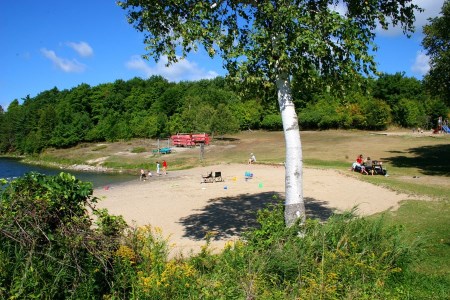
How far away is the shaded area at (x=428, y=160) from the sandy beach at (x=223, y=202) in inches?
277

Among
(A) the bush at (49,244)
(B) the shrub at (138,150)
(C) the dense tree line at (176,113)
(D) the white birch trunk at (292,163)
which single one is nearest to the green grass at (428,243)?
(D) the white birch trunk at (292,163)

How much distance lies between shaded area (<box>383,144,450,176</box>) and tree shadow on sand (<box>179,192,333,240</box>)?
583 inches

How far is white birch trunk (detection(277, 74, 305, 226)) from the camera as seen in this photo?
9141 mm

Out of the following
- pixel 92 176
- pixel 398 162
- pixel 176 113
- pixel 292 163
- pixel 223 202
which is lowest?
pixel 92 176

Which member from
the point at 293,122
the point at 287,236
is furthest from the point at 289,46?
the point at 287,236

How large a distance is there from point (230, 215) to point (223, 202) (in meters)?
3.64

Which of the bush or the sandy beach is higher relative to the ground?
the bush

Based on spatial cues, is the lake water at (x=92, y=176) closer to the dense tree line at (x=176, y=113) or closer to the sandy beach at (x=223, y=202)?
the sandy beach at (x=223, y=202)

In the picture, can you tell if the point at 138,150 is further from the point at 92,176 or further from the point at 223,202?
the point at 223,202

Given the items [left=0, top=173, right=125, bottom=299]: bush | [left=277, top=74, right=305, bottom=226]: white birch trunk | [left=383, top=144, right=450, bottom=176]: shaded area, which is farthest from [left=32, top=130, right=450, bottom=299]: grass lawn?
[left=0, top=173, right=125, bottom=299]: bush

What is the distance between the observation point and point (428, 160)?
1403 inches

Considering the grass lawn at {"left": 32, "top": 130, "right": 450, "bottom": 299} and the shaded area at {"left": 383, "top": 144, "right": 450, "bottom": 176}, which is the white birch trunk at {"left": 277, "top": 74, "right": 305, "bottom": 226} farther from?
the shaded area at {"left": 383, "top": 144, "right": 450, "bottom": 176}

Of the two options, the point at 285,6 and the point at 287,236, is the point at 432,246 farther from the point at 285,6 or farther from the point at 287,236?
the point at 285,6

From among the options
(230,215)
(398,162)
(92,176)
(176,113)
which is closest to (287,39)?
(230,215)
